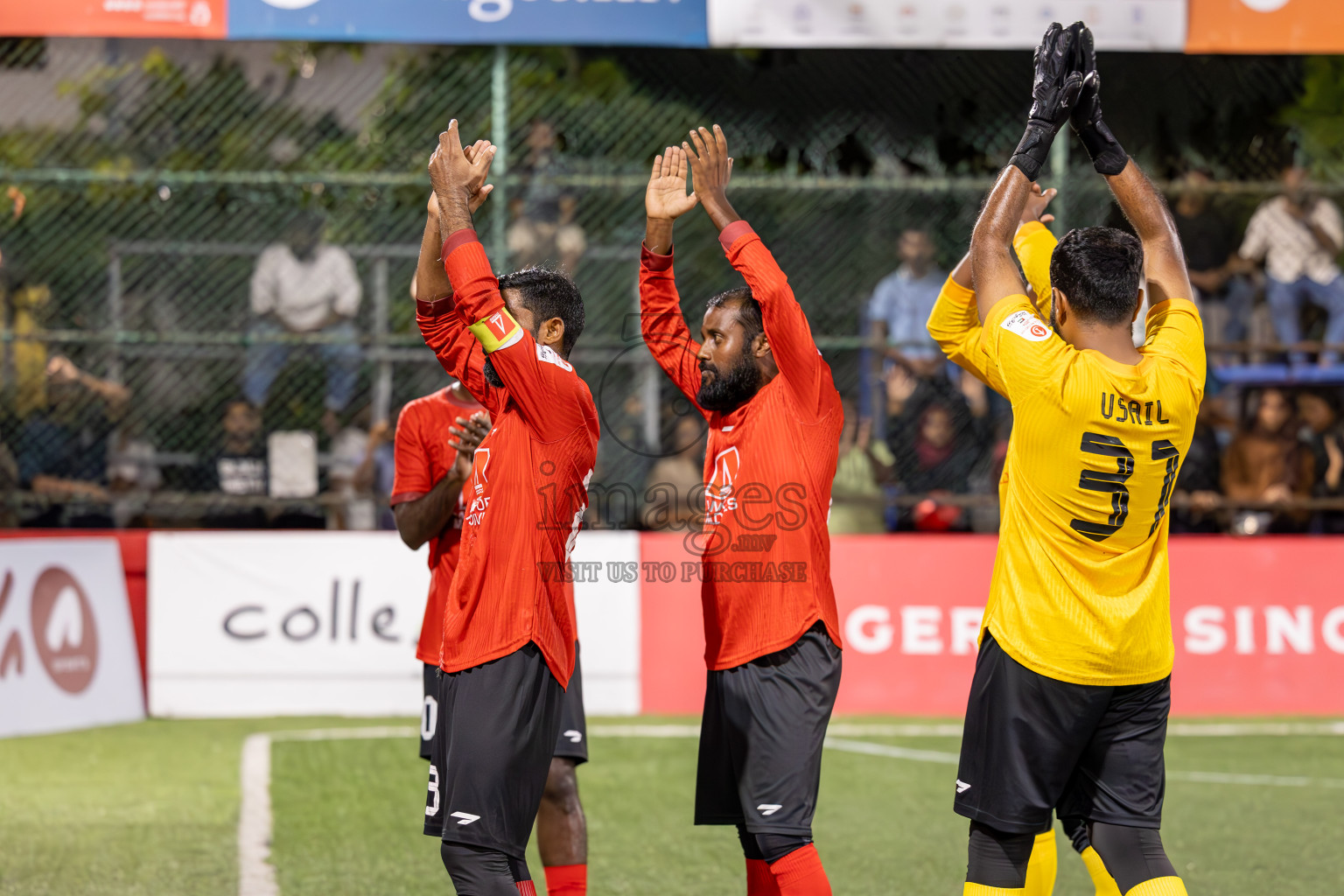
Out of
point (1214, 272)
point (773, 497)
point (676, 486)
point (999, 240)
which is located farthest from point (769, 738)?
point (1214, 272)

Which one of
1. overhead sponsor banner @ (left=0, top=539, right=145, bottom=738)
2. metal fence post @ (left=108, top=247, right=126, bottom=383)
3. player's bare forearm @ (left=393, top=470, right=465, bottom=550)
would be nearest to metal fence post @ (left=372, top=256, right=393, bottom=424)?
metal fence post @ (left=108, top=247, right=126, bottom=383)

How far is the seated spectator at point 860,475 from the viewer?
33.5ft

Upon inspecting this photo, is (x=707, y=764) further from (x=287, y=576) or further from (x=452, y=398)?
(x=287, y=576)

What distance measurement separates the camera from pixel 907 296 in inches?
421

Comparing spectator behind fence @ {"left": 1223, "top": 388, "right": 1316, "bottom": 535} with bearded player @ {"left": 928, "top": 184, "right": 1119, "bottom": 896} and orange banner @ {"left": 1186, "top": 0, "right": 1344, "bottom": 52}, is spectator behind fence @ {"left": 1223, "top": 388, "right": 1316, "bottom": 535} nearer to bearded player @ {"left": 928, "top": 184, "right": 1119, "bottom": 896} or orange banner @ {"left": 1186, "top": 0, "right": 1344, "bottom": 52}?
orange banner @ {"left": 1186, "top": 0, "right": 1344, "bottom": 52}

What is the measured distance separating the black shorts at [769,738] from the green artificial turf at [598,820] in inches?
55.6

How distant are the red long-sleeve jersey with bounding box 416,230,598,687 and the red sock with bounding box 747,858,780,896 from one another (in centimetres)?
92

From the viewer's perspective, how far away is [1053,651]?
3670 millimetres

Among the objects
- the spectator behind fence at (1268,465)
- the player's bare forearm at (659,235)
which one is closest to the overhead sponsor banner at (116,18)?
the player's bare forearm at (659,235)

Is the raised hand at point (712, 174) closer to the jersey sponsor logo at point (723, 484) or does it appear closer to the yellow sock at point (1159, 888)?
the jersey sponsor logo at point (723, 484)

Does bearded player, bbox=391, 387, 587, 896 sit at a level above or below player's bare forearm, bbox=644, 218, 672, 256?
below

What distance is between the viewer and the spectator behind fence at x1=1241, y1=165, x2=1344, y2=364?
10570mm

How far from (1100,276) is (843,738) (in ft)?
18.2

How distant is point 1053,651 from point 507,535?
4.92ft
